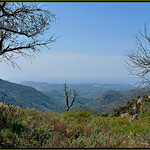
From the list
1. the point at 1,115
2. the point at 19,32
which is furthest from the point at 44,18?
the point at 1,115

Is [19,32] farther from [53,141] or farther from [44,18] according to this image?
[53,141]

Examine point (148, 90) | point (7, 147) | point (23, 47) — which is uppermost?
point (23, 47)

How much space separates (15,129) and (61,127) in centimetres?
179

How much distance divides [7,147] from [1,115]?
2.59 meters

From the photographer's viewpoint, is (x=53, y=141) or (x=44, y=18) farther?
(x=44, y=18)

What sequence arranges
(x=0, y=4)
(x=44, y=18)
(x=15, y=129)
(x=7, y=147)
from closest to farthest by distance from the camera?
(x=7, y=147)
(x=15, y=129)
(x=0, y=4)
(x=44, y=18)

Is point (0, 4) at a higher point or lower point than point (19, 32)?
higher

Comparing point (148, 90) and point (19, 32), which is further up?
point (19, 32)

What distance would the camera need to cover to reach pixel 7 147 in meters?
4.58

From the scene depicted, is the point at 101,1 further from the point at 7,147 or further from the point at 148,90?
the point at 148,90

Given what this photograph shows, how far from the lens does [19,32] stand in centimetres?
764

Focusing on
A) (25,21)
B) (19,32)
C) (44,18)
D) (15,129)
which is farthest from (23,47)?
(15,129)

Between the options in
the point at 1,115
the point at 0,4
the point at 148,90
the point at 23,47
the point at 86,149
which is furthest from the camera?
the point at 148,90

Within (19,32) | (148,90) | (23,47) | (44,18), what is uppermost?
(44,18)
